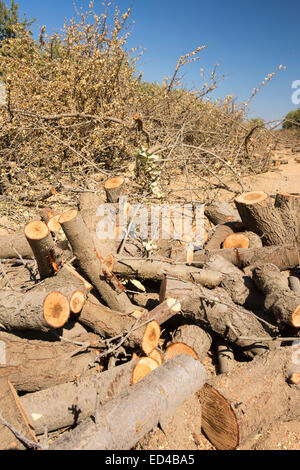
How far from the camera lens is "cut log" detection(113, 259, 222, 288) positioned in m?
2.94

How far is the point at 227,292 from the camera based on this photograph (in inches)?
117

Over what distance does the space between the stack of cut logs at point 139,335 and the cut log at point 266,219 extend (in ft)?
0.04

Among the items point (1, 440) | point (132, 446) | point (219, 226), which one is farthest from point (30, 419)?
point (219, 226)

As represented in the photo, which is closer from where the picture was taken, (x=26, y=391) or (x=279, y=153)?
(x=26, y=391)

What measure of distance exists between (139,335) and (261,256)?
5.52 ft

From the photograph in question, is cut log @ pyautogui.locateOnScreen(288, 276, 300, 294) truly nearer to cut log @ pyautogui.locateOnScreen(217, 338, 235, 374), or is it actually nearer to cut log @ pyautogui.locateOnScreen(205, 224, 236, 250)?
cut log @ pyautogui.locateOnScreen(217, 338, 235, 374)

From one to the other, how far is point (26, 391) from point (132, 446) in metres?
1.03

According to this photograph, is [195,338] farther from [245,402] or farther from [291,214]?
[291,214]

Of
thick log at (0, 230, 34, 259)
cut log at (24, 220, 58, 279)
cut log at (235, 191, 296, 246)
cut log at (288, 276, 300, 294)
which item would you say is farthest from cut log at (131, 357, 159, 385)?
cut log at (235, 191, 296, 246)

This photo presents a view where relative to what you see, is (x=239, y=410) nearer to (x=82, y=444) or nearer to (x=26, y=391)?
(x=82, y=444)

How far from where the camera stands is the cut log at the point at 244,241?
364cm

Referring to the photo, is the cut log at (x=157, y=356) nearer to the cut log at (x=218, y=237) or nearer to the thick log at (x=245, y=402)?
the thick log at (x=245, y=402)

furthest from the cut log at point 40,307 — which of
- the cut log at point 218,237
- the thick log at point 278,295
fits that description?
the cut log at point 218,237

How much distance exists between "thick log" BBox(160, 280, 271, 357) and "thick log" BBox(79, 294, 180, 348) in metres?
0.12
